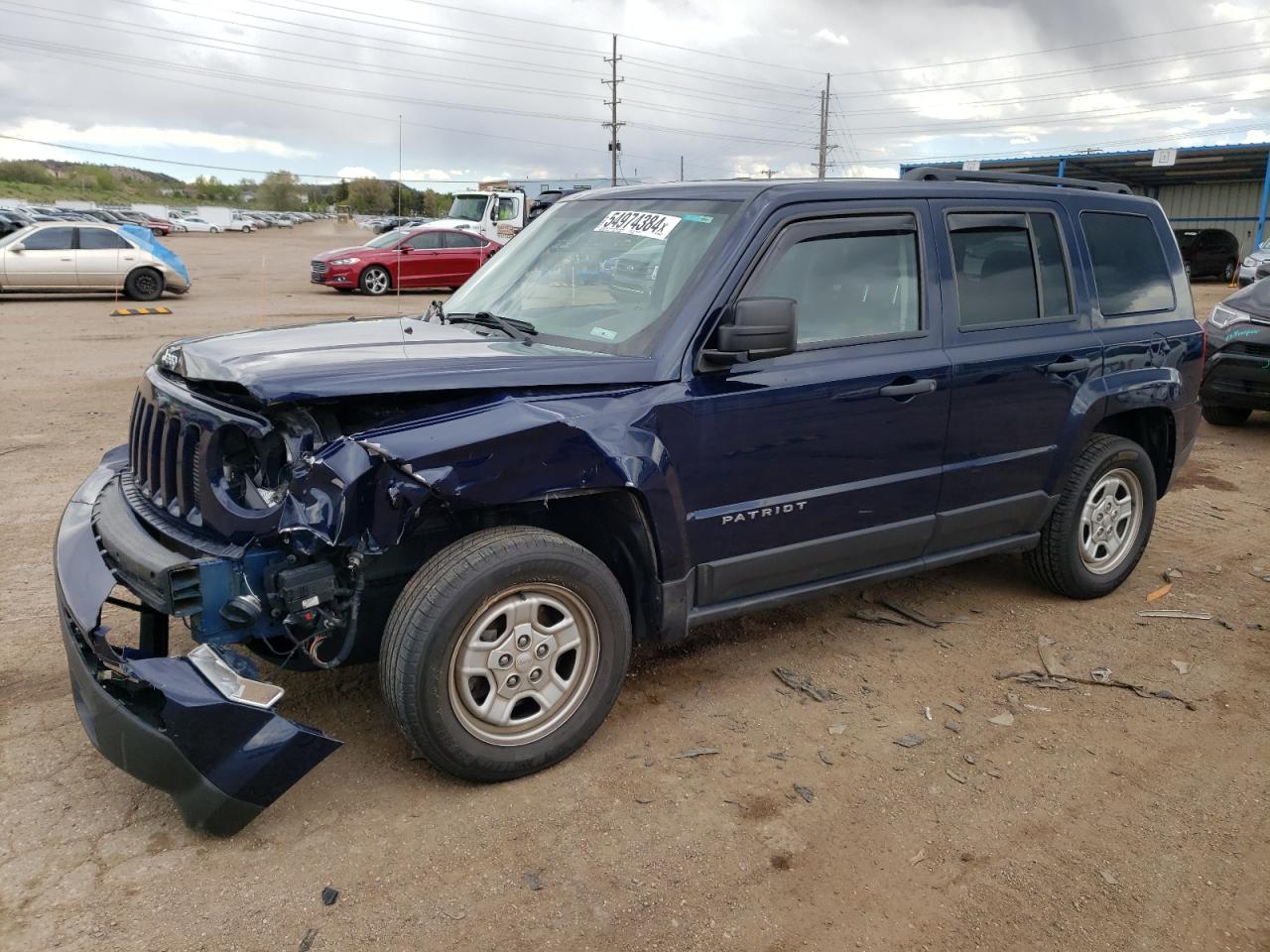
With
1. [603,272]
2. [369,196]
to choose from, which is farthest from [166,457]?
[369,196]

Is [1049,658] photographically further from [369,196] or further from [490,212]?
[369,196]

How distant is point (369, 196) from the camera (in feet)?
320

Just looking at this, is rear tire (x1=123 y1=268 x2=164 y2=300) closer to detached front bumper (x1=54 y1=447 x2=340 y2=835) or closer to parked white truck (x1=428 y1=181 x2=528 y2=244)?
parked white truck (x1=428 y1=181 x2=528 y2=244)

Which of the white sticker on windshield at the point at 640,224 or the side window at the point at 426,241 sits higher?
the side window at the point at 426,241

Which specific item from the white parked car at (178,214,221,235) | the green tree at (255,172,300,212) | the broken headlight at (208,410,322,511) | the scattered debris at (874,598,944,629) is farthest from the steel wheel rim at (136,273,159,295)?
the green tree at (255,172,300,212)

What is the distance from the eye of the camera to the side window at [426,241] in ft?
74.4

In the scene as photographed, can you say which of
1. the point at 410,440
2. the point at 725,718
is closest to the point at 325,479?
the point at 410,440

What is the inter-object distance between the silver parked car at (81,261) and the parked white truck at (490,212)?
9.88 m

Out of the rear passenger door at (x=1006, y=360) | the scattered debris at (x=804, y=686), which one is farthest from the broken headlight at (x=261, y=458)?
the rear passenger door at (x=1006, y=360)

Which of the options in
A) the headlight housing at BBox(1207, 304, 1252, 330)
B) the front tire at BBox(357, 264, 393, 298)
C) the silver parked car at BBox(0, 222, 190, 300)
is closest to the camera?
the headlight housing at BBox(1207, 304, 1252, 330)

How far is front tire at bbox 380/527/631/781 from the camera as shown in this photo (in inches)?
120

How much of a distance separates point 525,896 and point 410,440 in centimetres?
135

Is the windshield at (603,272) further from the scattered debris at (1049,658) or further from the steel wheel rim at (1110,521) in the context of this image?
the steel wheel rim at (1110,521)

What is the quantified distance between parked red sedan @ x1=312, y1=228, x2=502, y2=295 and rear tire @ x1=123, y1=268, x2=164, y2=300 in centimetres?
332
